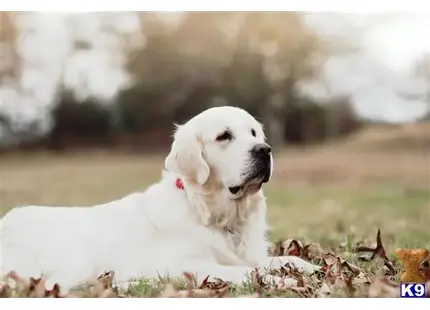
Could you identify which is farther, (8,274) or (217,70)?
(217,70)

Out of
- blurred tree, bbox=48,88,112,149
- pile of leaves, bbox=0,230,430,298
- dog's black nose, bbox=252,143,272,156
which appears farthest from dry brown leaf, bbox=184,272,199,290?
blurred tree, bbox=48,88,112,149

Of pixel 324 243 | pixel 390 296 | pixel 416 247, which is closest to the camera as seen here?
pixel 390 296

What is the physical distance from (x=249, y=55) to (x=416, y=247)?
1648 mm

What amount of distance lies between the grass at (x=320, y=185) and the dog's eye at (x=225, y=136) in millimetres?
674

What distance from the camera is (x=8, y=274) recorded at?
4398mm

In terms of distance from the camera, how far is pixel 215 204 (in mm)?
4316

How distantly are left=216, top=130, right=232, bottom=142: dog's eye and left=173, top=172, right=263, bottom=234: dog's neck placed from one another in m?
0.24

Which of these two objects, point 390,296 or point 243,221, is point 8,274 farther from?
point 390,296

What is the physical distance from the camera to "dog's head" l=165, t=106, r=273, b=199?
415 cm

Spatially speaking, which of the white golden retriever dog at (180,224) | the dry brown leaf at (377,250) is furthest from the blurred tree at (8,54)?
the dry brown leaf at (377,250)

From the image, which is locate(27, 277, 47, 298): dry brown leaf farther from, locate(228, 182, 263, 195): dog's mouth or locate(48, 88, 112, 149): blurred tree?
locate(228, 182, 263, 195): dog's mouth

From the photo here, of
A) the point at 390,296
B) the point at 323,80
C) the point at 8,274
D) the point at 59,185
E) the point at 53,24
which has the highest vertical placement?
the point at 53,24

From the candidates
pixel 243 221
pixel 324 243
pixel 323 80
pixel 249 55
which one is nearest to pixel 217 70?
pixel 249 55

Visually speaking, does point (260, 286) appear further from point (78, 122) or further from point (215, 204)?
point (78, 122)
